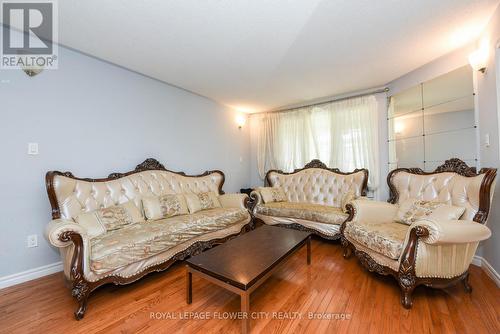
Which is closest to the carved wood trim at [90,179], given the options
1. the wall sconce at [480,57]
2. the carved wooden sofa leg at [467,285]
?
the carved wooden sofa leg at [467,285]

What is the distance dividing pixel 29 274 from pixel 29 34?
93.6 inches

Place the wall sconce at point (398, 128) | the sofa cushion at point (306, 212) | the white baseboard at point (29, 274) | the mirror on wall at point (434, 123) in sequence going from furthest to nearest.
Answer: the wall sconce at point (398, 128)
the sofa cushion at point (306, 212)
the mirror on wall at point (434, 123)
the white baseboard at point (29, 274)

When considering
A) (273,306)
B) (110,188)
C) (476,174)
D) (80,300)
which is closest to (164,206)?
(110,188)

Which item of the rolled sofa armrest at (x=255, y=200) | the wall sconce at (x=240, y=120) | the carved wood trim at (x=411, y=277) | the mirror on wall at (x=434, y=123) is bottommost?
the carved wood trim at (x=411, y=277)

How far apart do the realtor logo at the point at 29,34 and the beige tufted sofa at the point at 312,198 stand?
3095 millimetres

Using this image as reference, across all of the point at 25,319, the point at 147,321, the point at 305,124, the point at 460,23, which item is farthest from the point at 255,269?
the point at 305,124

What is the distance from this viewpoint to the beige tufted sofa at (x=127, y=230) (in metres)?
1.54

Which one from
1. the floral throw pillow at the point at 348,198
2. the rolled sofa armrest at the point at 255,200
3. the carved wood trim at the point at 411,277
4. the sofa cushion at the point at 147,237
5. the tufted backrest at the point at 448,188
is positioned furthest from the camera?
the rolled sofa armrest at the point at 255,200

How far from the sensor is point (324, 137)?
390cm

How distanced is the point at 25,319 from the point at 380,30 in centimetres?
379

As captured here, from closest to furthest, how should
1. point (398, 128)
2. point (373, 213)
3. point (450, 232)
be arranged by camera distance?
point (450, 232) → point (373, 213) → point (398, 128)

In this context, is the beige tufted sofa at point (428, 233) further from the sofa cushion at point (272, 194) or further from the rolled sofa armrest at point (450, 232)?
the sofa cushion at point (272, 194)

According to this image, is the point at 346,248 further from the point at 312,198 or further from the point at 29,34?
the point at 29,34

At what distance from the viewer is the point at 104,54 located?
235 cm
